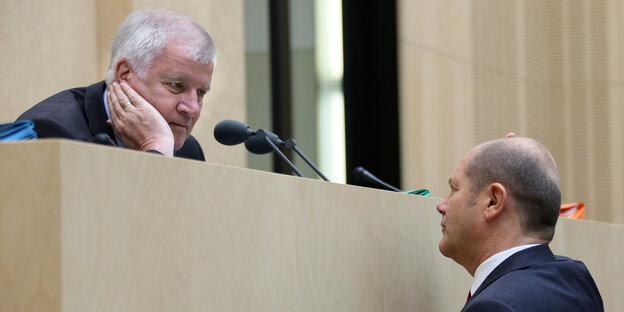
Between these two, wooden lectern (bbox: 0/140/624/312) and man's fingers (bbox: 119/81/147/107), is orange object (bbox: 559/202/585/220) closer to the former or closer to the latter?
wooden lectern (bbox: 0/140/624/312)

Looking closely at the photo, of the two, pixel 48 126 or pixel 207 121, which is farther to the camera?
pixel 207 121

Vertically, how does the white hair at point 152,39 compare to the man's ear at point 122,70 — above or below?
above

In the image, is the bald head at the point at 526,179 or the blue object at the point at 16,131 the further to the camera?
the bald head at the point at 526,179

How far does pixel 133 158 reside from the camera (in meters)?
1.78

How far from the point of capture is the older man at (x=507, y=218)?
8.49 feet

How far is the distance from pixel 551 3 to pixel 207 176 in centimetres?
805

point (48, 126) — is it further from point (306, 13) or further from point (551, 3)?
point (551, 3)

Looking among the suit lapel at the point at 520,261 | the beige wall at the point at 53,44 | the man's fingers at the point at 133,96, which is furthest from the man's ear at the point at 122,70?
the beige wall at the point at 53,44

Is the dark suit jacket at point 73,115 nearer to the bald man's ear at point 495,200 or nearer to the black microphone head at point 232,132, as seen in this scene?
the black microphone head at point 232,132

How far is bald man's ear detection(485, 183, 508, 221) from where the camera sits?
264cm

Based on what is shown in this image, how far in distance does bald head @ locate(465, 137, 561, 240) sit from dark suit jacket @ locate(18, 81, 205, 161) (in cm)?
120

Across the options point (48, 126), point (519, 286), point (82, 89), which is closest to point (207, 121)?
point (82, 89)

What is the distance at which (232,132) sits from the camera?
10.3ft

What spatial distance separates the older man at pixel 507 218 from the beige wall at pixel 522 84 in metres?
4.95
